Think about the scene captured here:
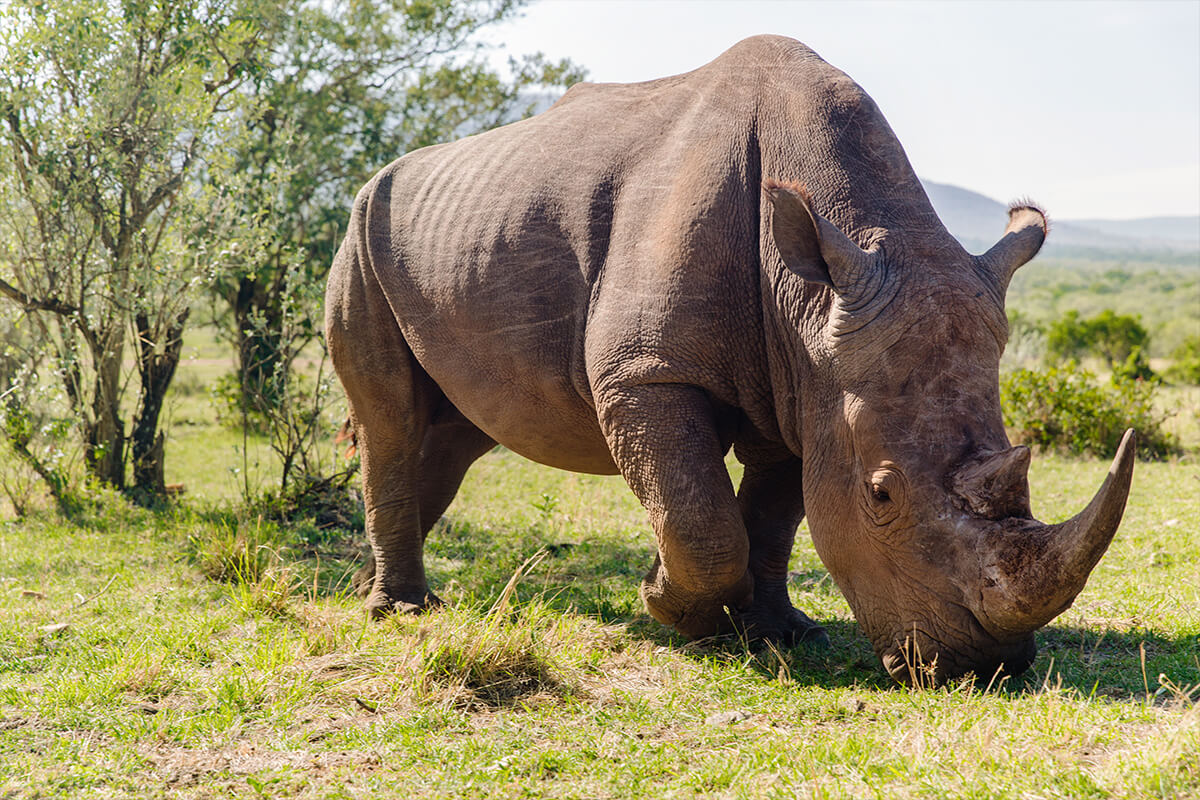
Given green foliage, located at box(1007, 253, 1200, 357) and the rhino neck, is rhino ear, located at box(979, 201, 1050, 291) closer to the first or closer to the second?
the rhino neck

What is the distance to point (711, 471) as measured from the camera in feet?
13.4

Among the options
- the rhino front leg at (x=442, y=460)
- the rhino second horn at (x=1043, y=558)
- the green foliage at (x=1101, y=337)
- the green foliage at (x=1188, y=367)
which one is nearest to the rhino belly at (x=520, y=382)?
the rhino front leg at (x=442, y=460)

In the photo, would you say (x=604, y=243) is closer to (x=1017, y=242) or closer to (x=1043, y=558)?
(x=1017, y=242)

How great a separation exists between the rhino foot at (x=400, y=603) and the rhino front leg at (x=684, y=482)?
5.91ft

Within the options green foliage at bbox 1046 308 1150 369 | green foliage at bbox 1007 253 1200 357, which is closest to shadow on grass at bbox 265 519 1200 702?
green foliage at bbox 1046 308 1150 369

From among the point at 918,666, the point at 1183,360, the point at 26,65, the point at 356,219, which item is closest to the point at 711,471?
the point at 918,666

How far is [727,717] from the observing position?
3.73 meters

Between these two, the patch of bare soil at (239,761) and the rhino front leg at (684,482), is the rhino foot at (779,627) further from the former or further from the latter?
the patch of bare soil at (239,761)

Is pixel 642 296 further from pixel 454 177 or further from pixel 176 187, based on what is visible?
pixel 176 187

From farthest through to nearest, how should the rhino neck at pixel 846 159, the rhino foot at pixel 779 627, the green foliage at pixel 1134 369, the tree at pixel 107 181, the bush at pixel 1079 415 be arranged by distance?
the green foliage at pixel 1134 369
the bush at pixel 1079 415
the tree at pixel 107 181
the rhino foot at pixel 779 627
the rhino neck at pixel 846 159

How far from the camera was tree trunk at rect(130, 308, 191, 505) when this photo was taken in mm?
8867

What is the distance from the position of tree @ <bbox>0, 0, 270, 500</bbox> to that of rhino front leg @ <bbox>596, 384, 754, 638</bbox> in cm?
547

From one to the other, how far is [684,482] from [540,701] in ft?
3.12

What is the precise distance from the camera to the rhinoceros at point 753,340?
3535mm
